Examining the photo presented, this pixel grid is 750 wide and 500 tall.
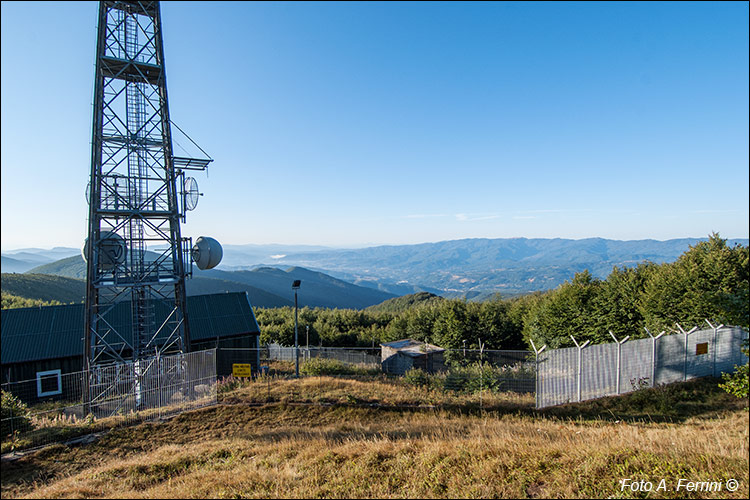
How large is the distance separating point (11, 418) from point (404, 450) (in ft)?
Result: 33.4

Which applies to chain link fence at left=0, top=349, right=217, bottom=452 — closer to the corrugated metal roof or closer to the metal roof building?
the metal roof building

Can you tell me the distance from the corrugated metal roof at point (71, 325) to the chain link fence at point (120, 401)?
120 inches

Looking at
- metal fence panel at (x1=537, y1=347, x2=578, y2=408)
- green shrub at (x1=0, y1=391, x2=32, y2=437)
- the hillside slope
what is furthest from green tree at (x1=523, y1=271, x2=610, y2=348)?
the hillside slope

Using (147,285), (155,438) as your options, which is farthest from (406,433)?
(147,285)

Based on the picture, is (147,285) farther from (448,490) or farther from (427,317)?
(427,317)

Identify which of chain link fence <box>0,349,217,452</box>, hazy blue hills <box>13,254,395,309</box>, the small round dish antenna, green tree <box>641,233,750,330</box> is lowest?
hazy blue hills <box>13,254,395,309</box>

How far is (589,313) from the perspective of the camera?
76.9 ft

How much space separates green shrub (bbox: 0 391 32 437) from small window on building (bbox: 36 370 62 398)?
8.67m

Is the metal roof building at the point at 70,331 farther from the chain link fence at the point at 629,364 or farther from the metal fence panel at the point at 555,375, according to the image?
the chain link fence at the point at 629,364

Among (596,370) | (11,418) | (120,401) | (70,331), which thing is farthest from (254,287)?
(596,370)

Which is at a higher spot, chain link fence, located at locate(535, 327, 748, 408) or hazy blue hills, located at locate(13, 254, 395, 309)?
chain link fence, located at locate(535, 327, 748, 408)

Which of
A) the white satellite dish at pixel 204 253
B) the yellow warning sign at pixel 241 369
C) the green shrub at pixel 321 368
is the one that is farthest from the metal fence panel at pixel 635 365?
the white satellite dish at pixel 204 253

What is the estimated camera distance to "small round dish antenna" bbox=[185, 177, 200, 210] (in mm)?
15945

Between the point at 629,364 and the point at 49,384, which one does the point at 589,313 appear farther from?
the point at 49,384
